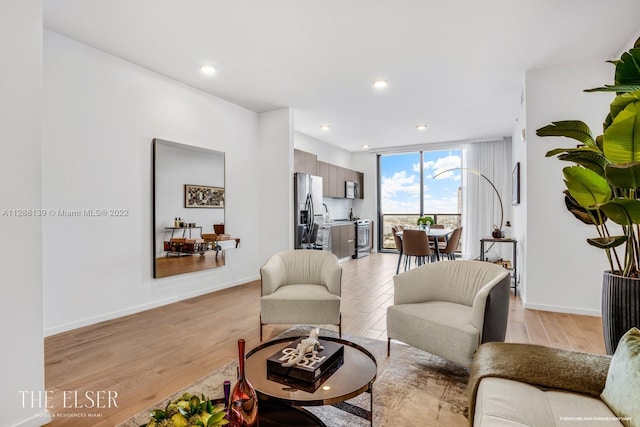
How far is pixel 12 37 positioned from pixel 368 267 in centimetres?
581

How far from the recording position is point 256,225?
5.22 meters

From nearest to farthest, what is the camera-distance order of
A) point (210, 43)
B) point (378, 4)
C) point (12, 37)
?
1. point (12, 37)
2. point (378, 4)
3. point (210, 43)

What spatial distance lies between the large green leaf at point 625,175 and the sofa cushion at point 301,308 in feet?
6.42

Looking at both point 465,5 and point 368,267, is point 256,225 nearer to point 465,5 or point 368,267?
point 368,267

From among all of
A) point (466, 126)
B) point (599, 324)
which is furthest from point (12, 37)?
point (466, 126)

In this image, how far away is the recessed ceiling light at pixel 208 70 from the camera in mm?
3621

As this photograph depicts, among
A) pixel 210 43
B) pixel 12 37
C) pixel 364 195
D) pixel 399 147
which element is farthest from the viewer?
pixel 364 195

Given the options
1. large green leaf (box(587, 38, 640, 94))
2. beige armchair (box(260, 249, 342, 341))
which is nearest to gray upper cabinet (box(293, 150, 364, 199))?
beige armchair (box(260, 249, 342, 341))

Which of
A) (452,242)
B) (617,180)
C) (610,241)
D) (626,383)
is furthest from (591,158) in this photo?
(452,242)

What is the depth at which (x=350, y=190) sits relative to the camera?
8.09 m

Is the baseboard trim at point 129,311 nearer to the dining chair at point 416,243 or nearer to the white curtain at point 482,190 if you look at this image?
the dining chair at point 416,243

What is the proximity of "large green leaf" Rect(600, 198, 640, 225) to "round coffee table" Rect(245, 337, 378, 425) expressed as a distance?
51.8 inches

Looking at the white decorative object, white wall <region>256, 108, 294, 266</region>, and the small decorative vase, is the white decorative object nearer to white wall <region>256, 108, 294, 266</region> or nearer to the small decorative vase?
the small decorative vase

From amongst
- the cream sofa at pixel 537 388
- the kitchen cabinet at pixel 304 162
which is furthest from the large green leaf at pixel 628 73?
the kitchen cabinet at pixel 304 162
